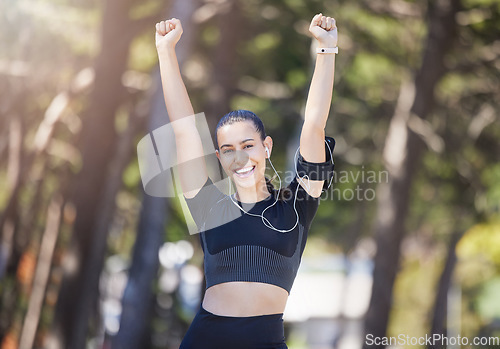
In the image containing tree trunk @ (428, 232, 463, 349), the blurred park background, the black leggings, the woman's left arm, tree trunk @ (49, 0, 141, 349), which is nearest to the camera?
the black leggings

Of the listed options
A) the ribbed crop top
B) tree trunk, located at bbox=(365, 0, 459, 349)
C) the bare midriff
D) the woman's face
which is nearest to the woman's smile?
the woman's face

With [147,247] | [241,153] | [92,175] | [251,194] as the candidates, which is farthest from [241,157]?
[92,175]

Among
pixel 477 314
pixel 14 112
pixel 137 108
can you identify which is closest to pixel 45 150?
pixel 14 112

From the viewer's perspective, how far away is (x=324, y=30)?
330 cm

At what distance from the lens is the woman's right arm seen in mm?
3299

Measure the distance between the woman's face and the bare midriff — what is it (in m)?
0.39

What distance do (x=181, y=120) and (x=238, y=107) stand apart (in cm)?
1514

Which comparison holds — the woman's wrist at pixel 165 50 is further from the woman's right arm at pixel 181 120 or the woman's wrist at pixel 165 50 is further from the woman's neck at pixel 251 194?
the woman's neck at pixel 251 194

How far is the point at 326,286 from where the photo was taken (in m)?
44.0

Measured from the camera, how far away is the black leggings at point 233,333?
3.06 meters

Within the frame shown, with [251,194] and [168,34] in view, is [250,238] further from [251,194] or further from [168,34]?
[168,34]

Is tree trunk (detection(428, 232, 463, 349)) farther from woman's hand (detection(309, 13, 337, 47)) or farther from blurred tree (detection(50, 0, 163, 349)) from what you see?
woman's hand (detection(309, 13, 337, 47))

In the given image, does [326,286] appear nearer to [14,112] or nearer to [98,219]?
[14,112]

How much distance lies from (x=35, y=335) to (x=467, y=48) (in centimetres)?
1116
